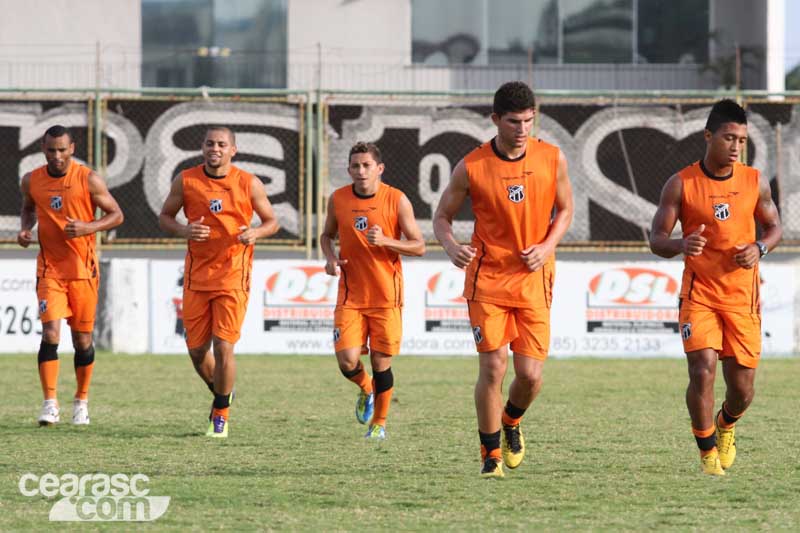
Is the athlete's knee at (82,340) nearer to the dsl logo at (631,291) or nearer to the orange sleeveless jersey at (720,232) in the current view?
the orange sleeveless jersey at (720,232)

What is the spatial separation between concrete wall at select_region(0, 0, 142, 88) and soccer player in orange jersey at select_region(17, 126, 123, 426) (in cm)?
1534

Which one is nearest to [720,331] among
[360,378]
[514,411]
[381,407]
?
[514,411]

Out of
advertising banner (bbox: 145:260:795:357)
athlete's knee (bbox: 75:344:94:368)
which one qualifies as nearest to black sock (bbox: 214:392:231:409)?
athlete's knee (bbox: 75:344:94:368)

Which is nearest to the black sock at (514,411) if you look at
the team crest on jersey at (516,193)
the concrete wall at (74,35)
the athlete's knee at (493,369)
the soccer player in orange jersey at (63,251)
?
the athlete's knee at (493,369)

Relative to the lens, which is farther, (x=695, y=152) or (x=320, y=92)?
(x=695, y=152)

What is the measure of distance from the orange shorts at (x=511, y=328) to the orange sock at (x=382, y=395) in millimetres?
2426

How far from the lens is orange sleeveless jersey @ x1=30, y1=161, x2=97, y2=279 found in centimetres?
1124

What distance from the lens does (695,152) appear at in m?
20.8

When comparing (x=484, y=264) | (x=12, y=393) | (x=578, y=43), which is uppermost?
(x=578, y=43)

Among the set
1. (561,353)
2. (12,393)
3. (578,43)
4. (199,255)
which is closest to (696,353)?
(199,255)

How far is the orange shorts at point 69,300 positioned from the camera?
11180 mm

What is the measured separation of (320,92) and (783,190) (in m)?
6.96

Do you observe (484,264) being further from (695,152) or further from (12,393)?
(695,152)

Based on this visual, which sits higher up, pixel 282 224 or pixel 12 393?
pixel 282 224
